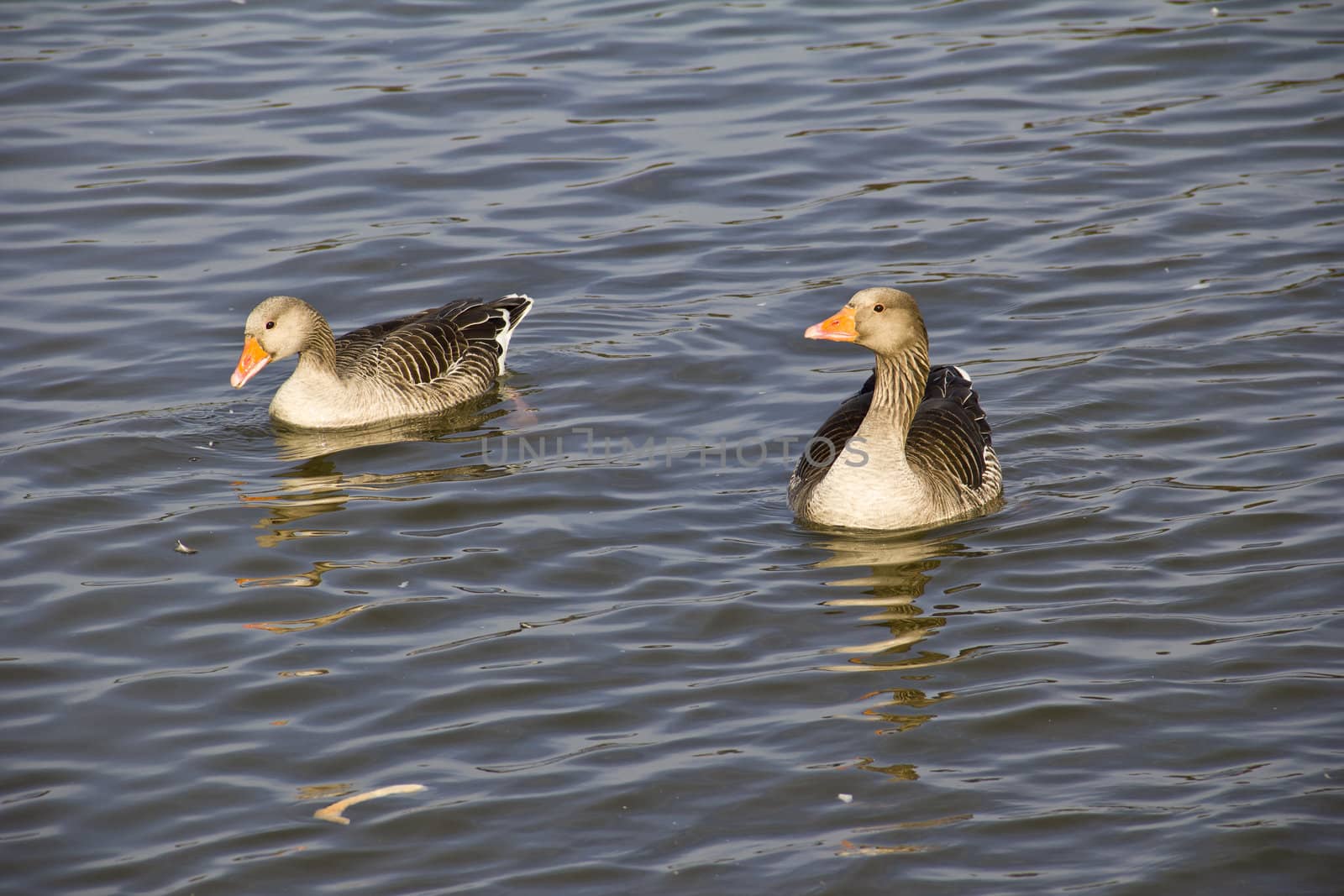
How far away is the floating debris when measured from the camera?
6629 mm

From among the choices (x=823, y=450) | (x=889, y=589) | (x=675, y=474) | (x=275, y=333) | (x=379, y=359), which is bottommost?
(x=889, y=589)

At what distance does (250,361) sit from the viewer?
11.0 m

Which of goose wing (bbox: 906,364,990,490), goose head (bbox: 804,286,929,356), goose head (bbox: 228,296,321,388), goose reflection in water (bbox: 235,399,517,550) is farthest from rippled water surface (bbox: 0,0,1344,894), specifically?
goose head (bbox: 804,286,929,356)

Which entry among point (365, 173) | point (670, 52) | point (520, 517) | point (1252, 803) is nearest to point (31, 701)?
point (520, 517)

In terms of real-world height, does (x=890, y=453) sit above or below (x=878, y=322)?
below

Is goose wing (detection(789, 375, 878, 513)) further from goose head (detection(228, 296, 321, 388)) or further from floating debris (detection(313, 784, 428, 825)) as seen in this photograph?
goose head (detection(228, 296, 321, 388))

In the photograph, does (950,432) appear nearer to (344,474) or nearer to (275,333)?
(344,474)

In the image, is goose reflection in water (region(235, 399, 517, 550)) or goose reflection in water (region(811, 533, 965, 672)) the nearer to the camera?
goose reflection in water (region(811, 533, 965, 672))

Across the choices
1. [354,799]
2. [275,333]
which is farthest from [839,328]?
[275,333]

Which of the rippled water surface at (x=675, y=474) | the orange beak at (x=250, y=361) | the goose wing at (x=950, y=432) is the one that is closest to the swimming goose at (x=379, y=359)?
the orange beak at (x=250, y=361)

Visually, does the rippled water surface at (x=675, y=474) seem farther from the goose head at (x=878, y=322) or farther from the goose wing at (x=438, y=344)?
the goose head at (x=878, y=322)

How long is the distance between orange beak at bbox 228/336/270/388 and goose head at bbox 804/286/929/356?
4.31m

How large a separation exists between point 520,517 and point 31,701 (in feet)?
10.4

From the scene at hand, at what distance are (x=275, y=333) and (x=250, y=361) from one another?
0.29 metres
